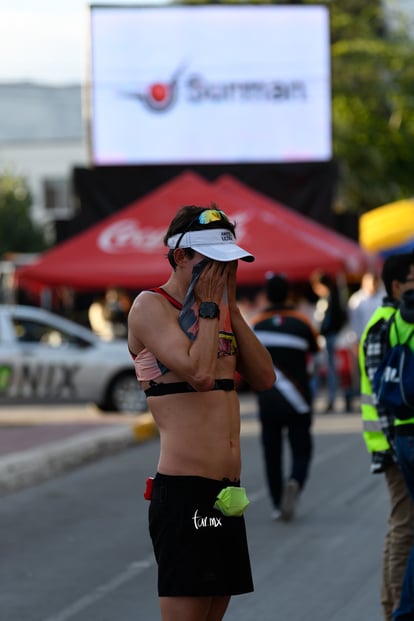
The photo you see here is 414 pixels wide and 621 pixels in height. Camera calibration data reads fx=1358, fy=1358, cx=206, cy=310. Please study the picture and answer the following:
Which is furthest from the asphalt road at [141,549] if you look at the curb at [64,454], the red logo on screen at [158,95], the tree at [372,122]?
A: the tree at [372,122]

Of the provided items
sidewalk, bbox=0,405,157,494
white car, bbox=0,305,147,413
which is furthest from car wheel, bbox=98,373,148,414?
sidewalk, bbox=0,405,157,494

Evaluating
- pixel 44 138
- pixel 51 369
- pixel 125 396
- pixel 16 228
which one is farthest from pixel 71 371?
pixel 44 138

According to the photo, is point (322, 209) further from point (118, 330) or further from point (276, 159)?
point (118, 330)

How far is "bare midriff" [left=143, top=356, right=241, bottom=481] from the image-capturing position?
14.8 ft

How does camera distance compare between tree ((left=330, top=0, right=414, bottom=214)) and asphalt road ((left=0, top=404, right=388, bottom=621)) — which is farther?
tree ((left=330, top=0, right=414, bottom=214))

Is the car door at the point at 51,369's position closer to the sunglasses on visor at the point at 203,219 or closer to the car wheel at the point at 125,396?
the car wheel at the point at 125,396

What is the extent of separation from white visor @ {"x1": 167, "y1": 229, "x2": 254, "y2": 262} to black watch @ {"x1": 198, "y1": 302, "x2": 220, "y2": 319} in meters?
0.15

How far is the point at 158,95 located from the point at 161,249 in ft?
A: 29.1

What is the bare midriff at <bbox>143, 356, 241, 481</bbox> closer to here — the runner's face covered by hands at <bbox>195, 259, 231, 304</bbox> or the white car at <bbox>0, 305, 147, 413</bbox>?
the runner's face covered by hands at <bbox>195, 259, 231, 304</bbox>

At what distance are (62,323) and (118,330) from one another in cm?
602

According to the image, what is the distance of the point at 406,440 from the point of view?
6094mm

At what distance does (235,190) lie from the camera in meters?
24.1

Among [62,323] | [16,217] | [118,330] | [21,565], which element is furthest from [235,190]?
[16,217]

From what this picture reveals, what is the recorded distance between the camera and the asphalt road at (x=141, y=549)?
758 cm
